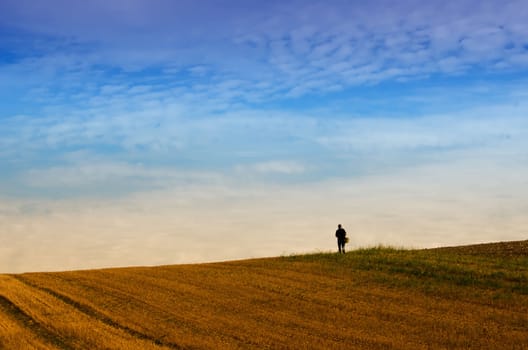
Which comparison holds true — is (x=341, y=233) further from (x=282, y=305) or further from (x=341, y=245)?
(x=282, y=305)

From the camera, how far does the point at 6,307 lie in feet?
79.6

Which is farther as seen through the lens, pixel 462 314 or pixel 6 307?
pixel 6 307

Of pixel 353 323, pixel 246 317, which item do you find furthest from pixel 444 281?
pixel 246 317

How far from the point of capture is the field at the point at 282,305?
18.4m

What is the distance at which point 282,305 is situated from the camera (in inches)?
931

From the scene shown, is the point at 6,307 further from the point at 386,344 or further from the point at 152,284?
the point at 386,344

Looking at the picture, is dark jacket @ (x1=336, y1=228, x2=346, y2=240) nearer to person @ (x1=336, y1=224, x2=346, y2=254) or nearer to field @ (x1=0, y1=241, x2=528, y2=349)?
person @ (x1=336, y1=224, x2=346, y2=254)

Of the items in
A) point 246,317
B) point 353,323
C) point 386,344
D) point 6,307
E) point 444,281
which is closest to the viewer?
point 386,344

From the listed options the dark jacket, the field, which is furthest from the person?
the field

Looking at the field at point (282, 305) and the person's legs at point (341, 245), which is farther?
the person's legs at point (341, 245)

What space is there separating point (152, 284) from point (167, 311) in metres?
6.51

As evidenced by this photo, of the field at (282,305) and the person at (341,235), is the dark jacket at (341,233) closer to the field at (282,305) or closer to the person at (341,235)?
the person at (341,235)

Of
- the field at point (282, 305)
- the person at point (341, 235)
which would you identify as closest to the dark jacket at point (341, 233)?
the person at point (341, 235)

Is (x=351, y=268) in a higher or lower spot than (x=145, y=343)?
higher
